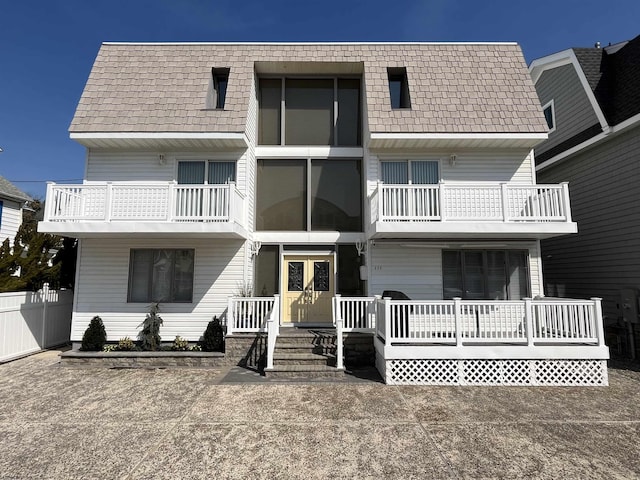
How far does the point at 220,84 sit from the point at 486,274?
387 inches

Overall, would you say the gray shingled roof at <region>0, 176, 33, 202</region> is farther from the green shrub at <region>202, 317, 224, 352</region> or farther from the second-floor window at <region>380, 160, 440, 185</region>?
the second-floor window at <region>380, 160, 440, 185</region>

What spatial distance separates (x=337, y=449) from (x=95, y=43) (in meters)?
13.0

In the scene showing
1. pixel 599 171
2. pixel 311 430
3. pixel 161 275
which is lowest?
pixel 311 430

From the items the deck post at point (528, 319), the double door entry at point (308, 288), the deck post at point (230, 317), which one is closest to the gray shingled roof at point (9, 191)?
the deck post at point (230, 317)

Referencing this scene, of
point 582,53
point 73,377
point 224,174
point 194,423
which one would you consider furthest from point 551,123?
point 73,377

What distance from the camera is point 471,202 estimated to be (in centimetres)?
825

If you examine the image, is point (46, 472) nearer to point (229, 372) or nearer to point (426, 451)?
point (229, 372)

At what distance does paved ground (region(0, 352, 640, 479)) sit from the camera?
370 centimetres

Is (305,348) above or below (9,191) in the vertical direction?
below

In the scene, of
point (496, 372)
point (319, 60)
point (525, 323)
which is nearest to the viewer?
point (496, 372)

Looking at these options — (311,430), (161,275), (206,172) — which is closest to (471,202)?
(311,430)

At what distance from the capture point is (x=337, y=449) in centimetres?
406

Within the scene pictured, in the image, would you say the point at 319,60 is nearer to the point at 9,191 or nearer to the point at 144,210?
the point at 144,210

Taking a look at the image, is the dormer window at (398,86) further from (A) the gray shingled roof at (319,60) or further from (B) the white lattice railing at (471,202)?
(B) the white lattice railing at (471,202)
